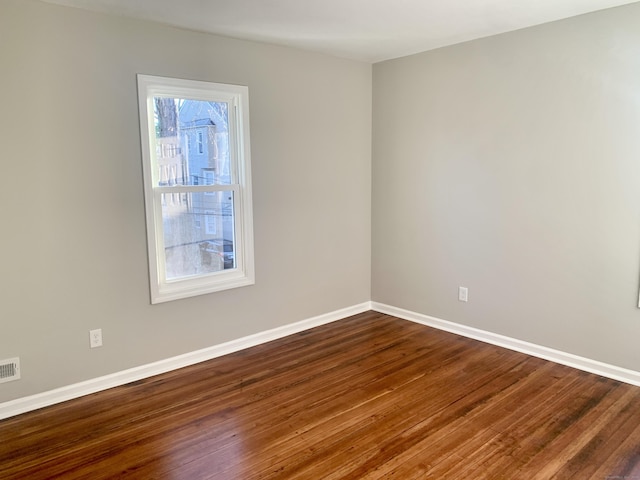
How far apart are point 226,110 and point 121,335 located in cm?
180

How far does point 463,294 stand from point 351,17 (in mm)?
2351

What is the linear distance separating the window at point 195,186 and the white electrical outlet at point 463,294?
1767mm

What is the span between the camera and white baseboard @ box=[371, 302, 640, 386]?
3.07m

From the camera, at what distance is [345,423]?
102 inches

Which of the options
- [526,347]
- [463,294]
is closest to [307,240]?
[463,294]

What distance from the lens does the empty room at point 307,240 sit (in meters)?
2.51

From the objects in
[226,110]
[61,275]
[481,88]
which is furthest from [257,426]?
[481,88]

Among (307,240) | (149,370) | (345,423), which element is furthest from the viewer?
(307,240)

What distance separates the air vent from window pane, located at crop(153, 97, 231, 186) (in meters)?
1.41

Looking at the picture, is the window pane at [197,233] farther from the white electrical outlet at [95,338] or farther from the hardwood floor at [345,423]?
the hardwood floor at [345,423]

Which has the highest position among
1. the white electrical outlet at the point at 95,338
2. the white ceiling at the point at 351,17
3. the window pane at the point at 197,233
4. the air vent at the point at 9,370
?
the white ceiling at the point at 351,17

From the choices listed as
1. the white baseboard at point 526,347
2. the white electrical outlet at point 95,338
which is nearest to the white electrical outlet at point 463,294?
the white baseboard at point 526,347

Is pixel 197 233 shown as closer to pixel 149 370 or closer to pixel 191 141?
pixel 191 141

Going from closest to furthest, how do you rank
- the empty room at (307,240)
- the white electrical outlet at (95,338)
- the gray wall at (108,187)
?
the empty room at (307,240) < the gray wall at (108,187) < the white electrical outlet at (95,338)
